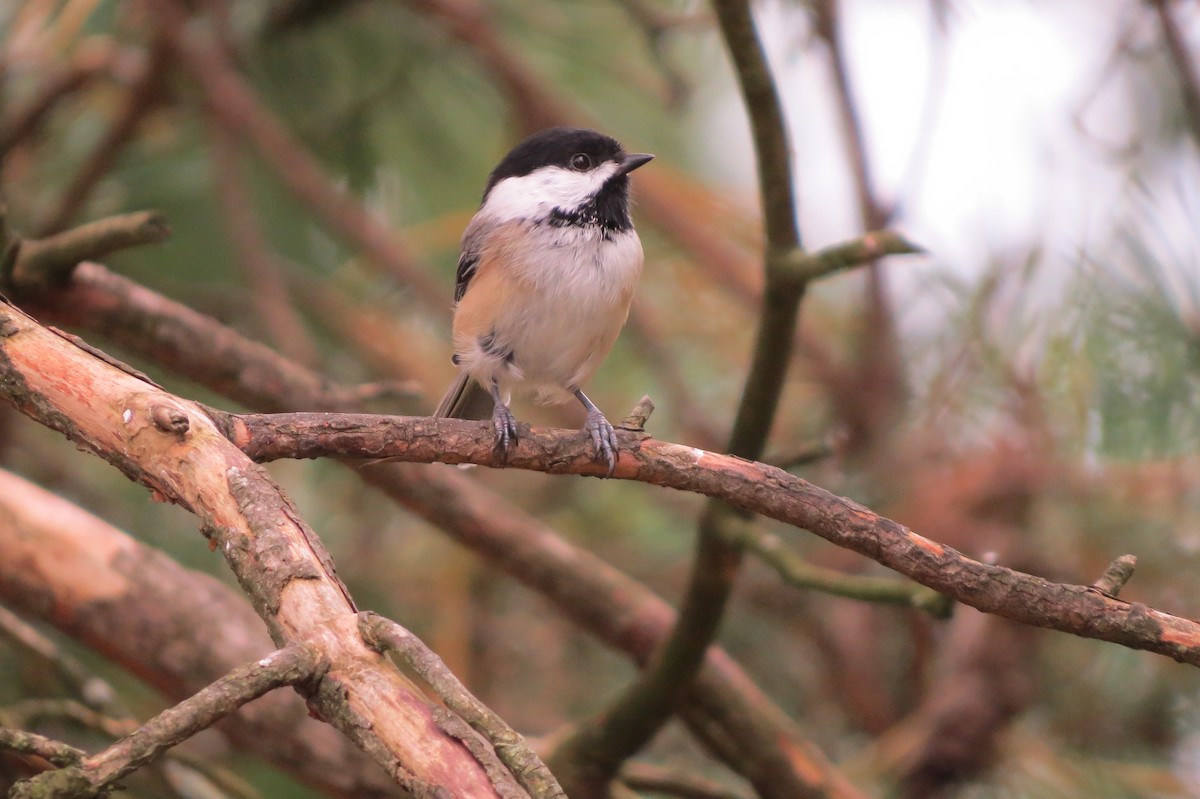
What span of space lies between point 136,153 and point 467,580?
187 centimetres

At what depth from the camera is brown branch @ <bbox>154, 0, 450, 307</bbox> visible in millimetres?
3086

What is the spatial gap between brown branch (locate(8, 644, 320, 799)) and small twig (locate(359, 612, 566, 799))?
0.07m

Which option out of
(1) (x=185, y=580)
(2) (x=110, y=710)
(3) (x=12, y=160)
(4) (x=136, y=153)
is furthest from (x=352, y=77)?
(2) (x=110, y=710)

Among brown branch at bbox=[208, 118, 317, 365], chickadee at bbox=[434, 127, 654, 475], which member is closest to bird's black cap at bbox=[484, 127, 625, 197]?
chickadee at bbox=[434, 127, 654, 475]

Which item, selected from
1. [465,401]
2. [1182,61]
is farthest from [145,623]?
[1182,61]

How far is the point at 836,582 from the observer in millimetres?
1857

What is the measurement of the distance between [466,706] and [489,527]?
1.42m

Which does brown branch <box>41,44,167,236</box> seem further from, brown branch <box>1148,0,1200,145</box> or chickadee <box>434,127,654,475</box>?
brown branch <box>1148,0,1200,145</box>

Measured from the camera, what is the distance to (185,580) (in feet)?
7.58

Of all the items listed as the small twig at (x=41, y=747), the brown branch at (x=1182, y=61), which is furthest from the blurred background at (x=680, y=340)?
the small twig at (x=41, y=747)

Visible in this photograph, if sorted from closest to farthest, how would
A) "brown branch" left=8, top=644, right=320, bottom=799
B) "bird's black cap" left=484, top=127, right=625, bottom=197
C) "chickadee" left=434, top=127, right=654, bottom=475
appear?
"brown branch" left=8, top=644, right=320, bottom=799 < "chickadee" left=434, top=127, right=654, bottom=475 < "bird's black cap" left=484, top=127, right=625, bottom=197

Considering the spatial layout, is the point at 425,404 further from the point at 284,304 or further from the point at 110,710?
the point at 110,710

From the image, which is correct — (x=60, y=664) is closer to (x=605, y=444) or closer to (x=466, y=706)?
(x=605, y=444)

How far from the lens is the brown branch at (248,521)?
106cm
